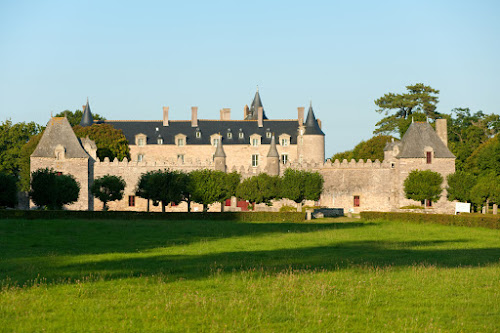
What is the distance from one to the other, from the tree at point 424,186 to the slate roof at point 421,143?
286 cm

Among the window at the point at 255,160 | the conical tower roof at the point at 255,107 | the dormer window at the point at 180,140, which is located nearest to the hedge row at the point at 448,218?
the window at the point at 255,160

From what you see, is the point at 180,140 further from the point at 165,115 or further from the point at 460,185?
the point at 460,185

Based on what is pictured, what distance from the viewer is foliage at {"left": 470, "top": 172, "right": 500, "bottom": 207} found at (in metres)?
55.3

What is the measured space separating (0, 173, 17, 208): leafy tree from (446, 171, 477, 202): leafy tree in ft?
120

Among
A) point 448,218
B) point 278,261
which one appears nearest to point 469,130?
point 448,218

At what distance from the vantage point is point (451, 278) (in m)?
18.9

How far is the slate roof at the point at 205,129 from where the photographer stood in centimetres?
8769

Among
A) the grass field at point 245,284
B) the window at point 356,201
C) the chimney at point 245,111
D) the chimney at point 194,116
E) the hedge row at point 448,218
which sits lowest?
the grass field at point 245,284

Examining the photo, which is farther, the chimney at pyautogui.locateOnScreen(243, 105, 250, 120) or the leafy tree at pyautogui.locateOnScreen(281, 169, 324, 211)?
the chimney at pyautogui.locateOnScreen(243, 105, 250, 120)

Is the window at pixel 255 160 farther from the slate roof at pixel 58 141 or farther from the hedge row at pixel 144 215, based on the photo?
the hedge row at pixel 144 215

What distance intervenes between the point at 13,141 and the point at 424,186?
4653cm

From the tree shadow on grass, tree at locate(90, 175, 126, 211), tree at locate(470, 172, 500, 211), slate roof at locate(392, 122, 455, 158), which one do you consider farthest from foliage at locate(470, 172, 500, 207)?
tree at locate(90, 175, 126, 211)

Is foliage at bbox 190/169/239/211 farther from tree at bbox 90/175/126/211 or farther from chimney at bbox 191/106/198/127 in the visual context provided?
chimney at bbox 191/106/198/127

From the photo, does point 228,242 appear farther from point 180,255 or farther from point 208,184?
point 208,184
